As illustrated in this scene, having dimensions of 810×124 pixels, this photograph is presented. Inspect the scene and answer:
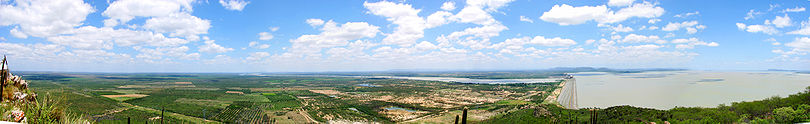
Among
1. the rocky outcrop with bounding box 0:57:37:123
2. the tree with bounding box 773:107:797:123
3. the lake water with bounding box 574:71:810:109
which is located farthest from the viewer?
the lake water with bounding box 574:71:810:109

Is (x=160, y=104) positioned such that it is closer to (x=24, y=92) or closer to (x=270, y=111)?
(x=270, y=111)

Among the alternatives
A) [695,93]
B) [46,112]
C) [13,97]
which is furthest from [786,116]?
[695,93]

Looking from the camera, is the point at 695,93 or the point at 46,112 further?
the point at 695,93

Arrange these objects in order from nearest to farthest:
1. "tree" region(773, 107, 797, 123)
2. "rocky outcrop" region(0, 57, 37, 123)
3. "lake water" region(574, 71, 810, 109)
→ "rocky outcrop" region(0, 57, 37, 123)
"tree" region(773, 107, 797, 123)
"lake water" region(574, 71, 810, 109)

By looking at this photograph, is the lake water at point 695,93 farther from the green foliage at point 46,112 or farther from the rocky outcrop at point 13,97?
the rocky outcrop at point 13,97

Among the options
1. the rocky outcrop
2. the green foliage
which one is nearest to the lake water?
the green foliage

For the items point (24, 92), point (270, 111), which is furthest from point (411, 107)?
point (24, 92)

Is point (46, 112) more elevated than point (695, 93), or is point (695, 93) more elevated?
point (46, 112)

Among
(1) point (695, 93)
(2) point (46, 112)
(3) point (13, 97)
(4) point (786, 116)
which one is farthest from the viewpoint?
(1) point (695, 93)

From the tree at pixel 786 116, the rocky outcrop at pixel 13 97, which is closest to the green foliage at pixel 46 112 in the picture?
the rocky outcrop at pixel 13 97

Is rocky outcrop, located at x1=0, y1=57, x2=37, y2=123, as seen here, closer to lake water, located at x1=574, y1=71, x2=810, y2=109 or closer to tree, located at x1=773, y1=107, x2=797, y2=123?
tree, located at x1=773, y1=107, x2=797, y2=123

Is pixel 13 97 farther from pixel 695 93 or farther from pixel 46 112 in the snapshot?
pixel 695 93
